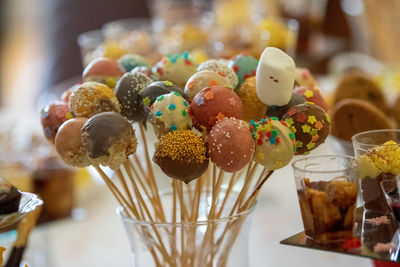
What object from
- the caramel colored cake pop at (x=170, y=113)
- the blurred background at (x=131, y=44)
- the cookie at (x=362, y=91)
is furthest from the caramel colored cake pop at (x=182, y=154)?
the cookie at (x=362, y=91)

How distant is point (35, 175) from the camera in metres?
0.98

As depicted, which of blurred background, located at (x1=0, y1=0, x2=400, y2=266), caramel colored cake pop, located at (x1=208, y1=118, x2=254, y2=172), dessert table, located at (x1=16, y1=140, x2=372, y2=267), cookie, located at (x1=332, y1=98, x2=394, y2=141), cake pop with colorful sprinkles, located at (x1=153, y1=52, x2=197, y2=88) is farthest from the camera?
blurred background, located at (x1=0, y1=0, x2=400, y2=266)

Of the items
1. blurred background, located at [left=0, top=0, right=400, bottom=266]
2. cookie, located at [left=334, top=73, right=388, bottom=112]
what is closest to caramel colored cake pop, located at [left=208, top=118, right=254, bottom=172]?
blurred background, located at [left=0, top=0, right=400, bottom=266]

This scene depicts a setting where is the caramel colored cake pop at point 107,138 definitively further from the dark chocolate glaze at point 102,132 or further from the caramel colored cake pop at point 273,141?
the caramel colored cake pop at point 273,141

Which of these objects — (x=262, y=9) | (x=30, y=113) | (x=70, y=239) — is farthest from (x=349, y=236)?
(x=262, y=9)

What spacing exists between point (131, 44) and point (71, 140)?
892mm

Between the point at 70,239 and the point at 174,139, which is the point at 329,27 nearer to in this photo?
the point at 70,239

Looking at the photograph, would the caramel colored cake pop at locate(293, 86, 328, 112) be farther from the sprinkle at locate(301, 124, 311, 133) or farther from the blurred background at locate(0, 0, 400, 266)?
the blurred background at locate(0, 0, 400, 266)

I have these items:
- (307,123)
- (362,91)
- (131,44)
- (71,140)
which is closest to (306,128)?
(307,123)

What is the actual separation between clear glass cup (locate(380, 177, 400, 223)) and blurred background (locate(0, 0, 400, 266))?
0.83 feet

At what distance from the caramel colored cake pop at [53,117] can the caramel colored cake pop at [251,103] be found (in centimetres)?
18

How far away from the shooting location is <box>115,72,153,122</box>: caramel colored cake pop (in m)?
0.55

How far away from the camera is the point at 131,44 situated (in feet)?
4.53

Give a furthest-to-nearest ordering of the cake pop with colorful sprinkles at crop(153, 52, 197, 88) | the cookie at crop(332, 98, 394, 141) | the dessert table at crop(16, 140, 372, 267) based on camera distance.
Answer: the dessert table at crop(16, 140, 372, 267), the cookie at crop(332, 98, 394, 141), the cake pop with colorful sprinkles at crop(153, 52, 197, 88)
